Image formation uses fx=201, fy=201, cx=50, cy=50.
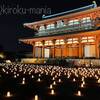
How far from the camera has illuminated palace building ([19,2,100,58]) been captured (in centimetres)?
2658

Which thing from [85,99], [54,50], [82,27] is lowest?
[85,99]

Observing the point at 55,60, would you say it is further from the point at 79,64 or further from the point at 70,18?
the point at 70,18

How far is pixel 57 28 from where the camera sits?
112 feet

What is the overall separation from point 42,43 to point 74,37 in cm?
741

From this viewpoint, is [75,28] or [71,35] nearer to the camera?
[71,35]

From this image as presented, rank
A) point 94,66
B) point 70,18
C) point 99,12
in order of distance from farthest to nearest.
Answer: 1. point 70,18
2. point 99,12
3. point 94,66

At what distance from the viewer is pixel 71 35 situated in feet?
90.6

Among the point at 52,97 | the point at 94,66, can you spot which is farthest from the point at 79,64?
the point at 52,97

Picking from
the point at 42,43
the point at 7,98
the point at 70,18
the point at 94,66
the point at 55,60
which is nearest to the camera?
the point at 7,98

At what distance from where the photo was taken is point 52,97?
7340 millimetres

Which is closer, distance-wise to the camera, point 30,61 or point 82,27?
point 82,27

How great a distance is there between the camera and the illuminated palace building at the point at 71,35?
2658 cm

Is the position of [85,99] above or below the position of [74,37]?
below

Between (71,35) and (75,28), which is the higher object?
(75,28)
